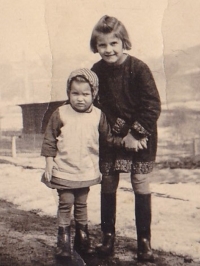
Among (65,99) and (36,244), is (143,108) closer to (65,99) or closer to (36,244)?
(65,99)

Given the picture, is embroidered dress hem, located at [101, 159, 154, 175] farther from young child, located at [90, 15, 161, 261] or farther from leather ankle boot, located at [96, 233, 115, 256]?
leather ankle boot, located at [96, 233, 115, 256]

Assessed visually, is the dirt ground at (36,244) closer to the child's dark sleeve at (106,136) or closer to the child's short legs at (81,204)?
the child's short legs at (81,204)

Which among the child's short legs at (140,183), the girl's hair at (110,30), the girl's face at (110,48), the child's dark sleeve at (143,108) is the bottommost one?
the child's short legs at (140,183)

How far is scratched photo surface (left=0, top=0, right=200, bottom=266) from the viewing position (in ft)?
6.50

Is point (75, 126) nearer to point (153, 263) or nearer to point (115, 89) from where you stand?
point (115, 89)

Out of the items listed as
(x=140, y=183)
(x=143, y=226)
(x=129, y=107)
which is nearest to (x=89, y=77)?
(x=129, y=107)

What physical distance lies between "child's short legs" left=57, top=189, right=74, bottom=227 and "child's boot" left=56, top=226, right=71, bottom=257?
0.8 inches

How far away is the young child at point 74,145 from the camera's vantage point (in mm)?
1931

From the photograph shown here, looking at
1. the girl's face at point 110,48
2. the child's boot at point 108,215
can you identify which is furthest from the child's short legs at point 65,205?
the girl's face at point 110,48

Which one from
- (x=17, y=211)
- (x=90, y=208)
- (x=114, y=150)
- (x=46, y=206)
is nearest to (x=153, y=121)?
(x=114, y=150)

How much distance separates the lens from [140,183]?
1.97m

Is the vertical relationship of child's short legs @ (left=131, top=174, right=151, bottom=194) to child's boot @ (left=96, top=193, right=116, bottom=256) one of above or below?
above

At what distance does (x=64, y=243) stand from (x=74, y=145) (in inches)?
16.4

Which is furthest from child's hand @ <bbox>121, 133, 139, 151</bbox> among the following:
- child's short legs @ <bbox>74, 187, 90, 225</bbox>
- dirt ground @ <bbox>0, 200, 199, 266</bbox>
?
dirt ground @ <bbox>0, 200, 199, 266</bbox>
